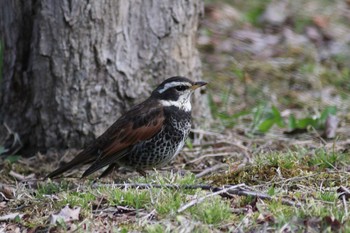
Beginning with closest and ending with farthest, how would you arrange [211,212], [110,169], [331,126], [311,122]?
[211,212] → [110,169] → [331,126] → [311,122]

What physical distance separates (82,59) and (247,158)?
205 centimetres

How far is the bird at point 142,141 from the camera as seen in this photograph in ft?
24.7

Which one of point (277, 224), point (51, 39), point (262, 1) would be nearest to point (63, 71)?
A: point (51, 39)

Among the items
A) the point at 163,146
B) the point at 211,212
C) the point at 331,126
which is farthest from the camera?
the point at 331,126

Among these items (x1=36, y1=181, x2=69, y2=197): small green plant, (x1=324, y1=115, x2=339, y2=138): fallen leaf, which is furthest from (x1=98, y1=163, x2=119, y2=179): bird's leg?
(x1=324, y1=115, x2=339, y2=138): fallen leaf

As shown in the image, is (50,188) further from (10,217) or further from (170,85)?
(170,85)

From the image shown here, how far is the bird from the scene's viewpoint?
7.53 m

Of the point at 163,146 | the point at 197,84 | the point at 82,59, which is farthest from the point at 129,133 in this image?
the point at 82,59

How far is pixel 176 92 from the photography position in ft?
25.7

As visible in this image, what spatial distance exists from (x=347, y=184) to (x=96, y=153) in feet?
8.37

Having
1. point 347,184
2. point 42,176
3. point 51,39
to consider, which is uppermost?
point 51,39

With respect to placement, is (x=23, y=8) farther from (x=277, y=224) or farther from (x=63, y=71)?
(x=277, y=224)

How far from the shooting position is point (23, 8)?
8.53 meters

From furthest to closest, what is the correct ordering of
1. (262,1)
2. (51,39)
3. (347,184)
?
(262,1) < (51,39) < (347,184)
